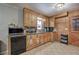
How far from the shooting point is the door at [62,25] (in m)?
3.39

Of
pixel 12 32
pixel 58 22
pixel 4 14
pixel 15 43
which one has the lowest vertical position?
pixel 15 43

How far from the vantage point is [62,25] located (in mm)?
3416

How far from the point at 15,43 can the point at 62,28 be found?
5.44ft

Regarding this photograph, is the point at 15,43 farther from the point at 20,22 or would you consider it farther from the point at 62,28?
the point at 62,28

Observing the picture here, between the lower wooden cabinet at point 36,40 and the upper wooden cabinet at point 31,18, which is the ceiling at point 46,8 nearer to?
the upper wooden cabinet at point 31,18

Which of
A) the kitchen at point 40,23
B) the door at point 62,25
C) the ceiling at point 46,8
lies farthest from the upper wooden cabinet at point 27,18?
the door at point 62,25

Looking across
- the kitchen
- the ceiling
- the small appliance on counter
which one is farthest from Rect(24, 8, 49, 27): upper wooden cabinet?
the small appliance on counter

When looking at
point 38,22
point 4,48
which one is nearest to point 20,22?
point 38,22

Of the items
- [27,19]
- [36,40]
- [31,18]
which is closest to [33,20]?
[31,18]

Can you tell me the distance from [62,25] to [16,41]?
1.65 metres

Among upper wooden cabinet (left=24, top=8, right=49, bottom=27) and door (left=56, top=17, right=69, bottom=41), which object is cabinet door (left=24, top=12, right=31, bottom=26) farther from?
door (left=56, top=17, right=69, bottom=41)

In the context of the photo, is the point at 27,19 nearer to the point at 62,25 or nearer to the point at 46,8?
the point at 46,8

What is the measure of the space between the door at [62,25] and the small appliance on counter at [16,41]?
127 centimetres
